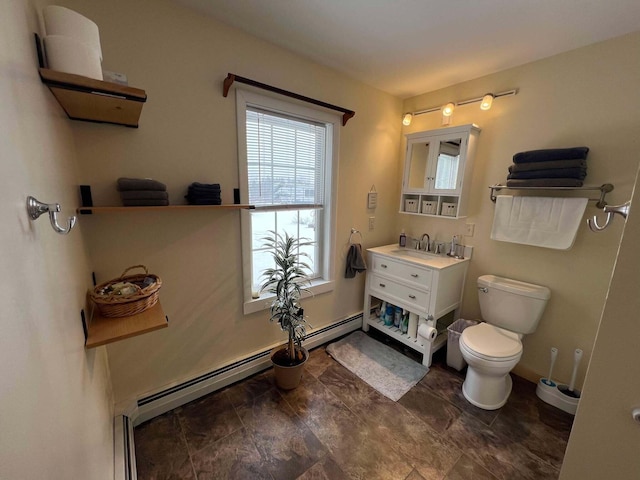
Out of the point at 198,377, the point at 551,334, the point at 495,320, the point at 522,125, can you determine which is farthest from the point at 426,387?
the point at 522,125

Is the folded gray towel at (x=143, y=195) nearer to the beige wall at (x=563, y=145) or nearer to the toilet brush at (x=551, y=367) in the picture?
the beige wall at (x=563, y=145)

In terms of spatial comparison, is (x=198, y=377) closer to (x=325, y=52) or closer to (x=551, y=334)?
(x=325, y=52)

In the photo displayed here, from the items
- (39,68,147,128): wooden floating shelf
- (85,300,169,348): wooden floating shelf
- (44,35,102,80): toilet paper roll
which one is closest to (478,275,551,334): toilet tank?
(85,300,169,348): wooden floating shelf

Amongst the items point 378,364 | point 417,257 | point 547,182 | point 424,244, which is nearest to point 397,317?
point 378,364

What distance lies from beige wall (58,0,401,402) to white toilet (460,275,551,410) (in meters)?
1.49

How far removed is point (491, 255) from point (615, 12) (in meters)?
1.59

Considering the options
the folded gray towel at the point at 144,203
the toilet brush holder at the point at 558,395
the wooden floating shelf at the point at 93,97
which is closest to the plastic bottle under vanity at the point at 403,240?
the toilet brush holder at the point at 558,395

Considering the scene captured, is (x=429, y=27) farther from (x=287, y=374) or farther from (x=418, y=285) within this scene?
(x=287, y=374)

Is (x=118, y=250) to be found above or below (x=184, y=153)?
below

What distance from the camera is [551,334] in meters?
1.93

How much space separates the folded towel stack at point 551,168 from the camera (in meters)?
1.62

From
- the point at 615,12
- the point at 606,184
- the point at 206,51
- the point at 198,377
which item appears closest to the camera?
the point at 615,12

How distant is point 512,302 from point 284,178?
1983 millimetres

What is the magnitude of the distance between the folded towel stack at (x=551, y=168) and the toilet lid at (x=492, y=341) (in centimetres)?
109
